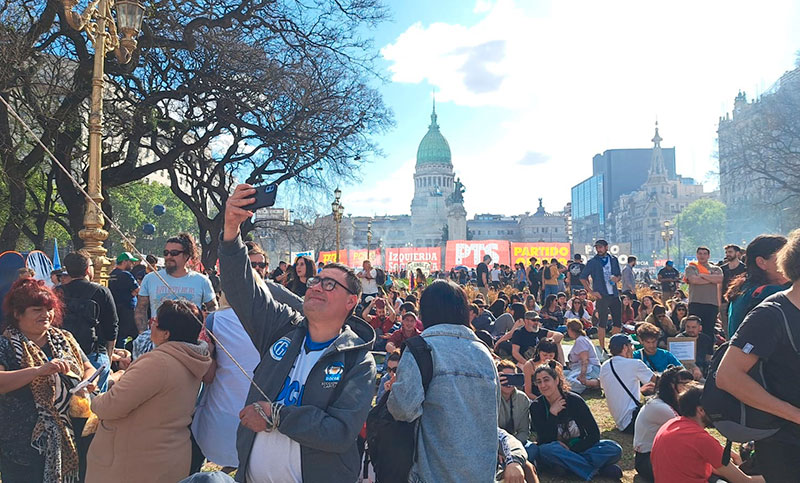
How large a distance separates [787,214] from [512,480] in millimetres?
44832

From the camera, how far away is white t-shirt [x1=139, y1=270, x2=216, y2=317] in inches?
222

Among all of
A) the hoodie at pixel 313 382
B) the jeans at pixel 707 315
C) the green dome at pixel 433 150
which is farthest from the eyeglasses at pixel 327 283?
the green dome at pixel 433 150

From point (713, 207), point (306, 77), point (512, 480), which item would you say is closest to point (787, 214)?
point (306, 77)

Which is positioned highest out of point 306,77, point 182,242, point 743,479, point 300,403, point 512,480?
point 306,77

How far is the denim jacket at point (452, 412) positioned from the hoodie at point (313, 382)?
0.64 feet

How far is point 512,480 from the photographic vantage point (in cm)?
310

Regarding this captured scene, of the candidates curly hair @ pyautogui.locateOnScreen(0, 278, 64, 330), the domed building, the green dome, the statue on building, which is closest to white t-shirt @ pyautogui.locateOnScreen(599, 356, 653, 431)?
curly hair @ pyautogui.locateOnScreen(0, 278, 64, 330)

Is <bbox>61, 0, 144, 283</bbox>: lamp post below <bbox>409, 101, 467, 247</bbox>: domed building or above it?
below

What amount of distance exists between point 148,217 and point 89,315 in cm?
5443

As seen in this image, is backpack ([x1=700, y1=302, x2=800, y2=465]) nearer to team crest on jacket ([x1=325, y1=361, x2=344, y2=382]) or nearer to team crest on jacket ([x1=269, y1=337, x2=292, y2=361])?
team crest on jacket ([x1=325, y1=361, x2=344, y2=382])

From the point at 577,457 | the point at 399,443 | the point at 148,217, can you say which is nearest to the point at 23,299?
the point at 399,443

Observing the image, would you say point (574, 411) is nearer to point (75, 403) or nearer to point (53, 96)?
point (75, 403)

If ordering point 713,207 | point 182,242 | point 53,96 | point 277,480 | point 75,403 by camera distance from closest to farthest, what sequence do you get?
point 277,480 → point 75,403 → point 182,242 → point 53,96 → point 713,207

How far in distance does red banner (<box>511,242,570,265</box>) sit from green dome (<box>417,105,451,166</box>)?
A: 361ft
